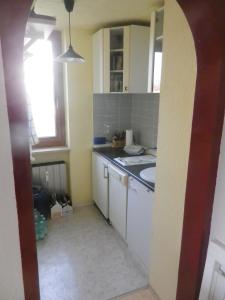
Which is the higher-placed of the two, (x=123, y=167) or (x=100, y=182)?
(x=123, y=167)

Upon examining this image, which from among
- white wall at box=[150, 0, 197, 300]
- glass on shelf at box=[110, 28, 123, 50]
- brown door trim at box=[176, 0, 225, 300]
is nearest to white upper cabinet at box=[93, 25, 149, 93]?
glass on shelf at box=[110, 28, 123, 50]

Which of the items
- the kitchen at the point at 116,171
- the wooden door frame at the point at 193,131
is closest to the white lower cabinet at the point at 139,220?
the kitchen at the point at 116,171

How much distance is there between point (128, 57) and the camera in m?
2.40

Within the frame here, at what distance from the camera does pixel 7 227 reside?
36.9 inches

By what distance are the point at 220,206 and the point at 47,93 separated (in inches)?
93.8

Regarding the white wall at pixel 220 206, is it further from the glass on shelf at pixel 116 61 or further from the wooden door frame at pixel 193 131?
the glass on shelf at pixel 116 61

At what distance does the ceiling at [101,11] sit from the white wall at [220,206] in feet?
4.62

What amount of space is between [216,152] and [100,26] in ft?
6.84

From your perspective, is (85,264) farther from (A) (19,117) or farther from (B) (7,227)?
(A) (19,117)

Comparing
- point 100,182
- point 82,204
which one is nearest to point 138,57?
point 100,182

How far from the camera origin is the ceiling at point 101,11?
184cm

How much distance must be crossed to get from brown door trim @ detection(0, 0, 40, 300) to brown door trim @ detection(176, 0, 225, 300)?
0.74 meters

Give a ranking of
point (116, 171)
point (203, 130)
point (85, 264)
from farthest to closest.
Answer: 1. point (116, 171)
2. point (85, 264)
3. point (203, 130)

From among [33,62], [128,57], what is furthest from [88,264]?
[33,62]
